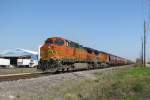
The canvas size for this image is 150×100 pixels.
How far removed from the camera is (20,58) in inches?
3167

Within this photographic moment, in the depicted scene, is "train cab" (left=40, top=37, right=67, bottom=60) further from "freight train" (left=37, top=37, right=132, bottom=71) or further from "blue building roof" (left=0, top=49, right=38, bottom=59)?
"blue building roof" (left=0, top=49, right=38, bottom=59)

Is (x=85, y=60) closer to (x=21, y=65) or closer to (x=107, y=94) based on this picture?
(x=107, y=94)

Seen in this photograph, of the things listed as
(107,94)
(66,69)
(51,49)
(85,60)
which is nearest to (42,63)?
(51,49)

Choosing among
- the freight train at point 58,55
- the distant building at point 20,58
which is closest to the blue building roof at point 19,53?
the distant building at point 20,58

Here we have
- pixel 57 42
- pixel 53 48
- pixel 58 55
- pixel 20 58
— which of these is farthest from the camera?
pixel 20 58

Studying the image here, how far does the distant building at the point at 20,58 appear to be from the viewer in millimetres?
75938

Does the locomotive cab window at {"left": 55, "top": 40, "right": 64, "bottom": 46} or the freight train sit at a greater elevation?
the locomotive cab window at {"left": 55, "top": 40, "right": 64, "bottom": 46}

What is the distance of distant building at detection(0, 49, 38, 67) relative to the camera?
7594cm

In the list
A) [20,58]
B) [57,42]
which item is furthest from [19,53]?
[57,42]

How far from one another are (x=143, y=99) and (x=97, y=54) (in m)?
40.2

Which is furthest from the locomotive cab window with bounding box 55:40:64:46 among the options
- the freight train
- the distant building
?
the distant building

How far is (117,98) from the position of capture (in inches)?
604

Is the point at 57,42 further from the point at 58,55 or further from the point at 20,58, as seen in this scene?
the point at 20,58

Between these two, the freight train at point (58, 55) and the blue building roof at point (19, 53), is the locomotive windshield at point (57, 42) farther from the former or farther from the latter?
the blue building roof at point (19, 53)
